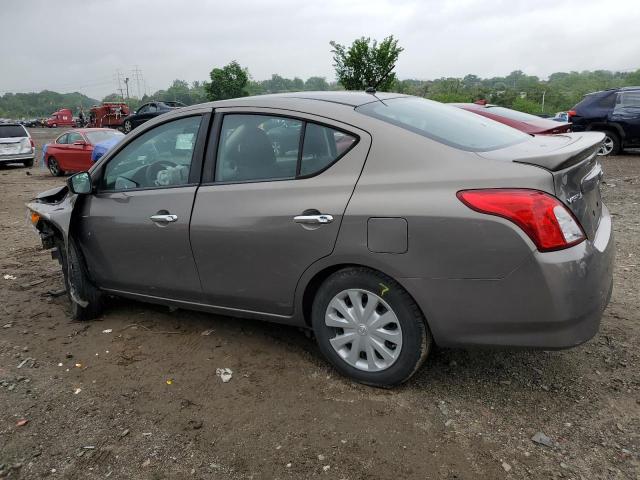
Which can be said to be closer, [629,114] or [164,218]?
[164,218]

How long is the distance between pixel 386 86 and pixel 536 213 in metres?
14.4

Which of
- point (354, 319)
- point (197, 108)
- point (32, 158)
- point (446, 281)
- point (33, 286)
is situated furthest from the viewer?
point (32, 158)

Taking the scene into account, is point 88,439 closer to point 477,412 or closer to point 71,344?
point 71,344

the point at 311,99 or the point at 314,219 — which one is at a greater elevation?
the point at 311,99

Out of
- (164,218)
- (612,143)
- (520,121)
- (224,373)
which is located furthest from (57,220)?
(612,143)

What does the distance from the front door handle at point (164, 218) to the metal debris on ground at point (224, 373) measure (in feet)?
3.26

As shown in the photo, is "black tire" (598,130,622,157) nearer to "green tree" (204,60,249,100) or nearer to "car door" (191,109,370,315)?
"car door" (191,109,370,315)

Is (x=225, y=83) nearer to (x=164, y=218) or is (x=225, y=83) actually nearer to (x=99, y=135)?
(x=99, y=135)

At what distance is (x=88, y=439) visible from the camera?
104 inches

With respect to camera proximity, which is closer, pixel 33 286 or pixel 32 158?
pixel 33 286

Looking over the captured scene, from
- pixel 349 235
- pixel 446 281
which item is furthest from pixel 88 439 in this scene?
pixel 446 281

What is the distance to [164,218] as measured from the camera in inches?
134

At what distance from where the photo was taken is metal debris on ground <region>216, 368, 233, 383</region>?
3.15 meters

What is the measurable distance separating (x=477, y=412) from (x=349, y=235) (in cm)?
113
